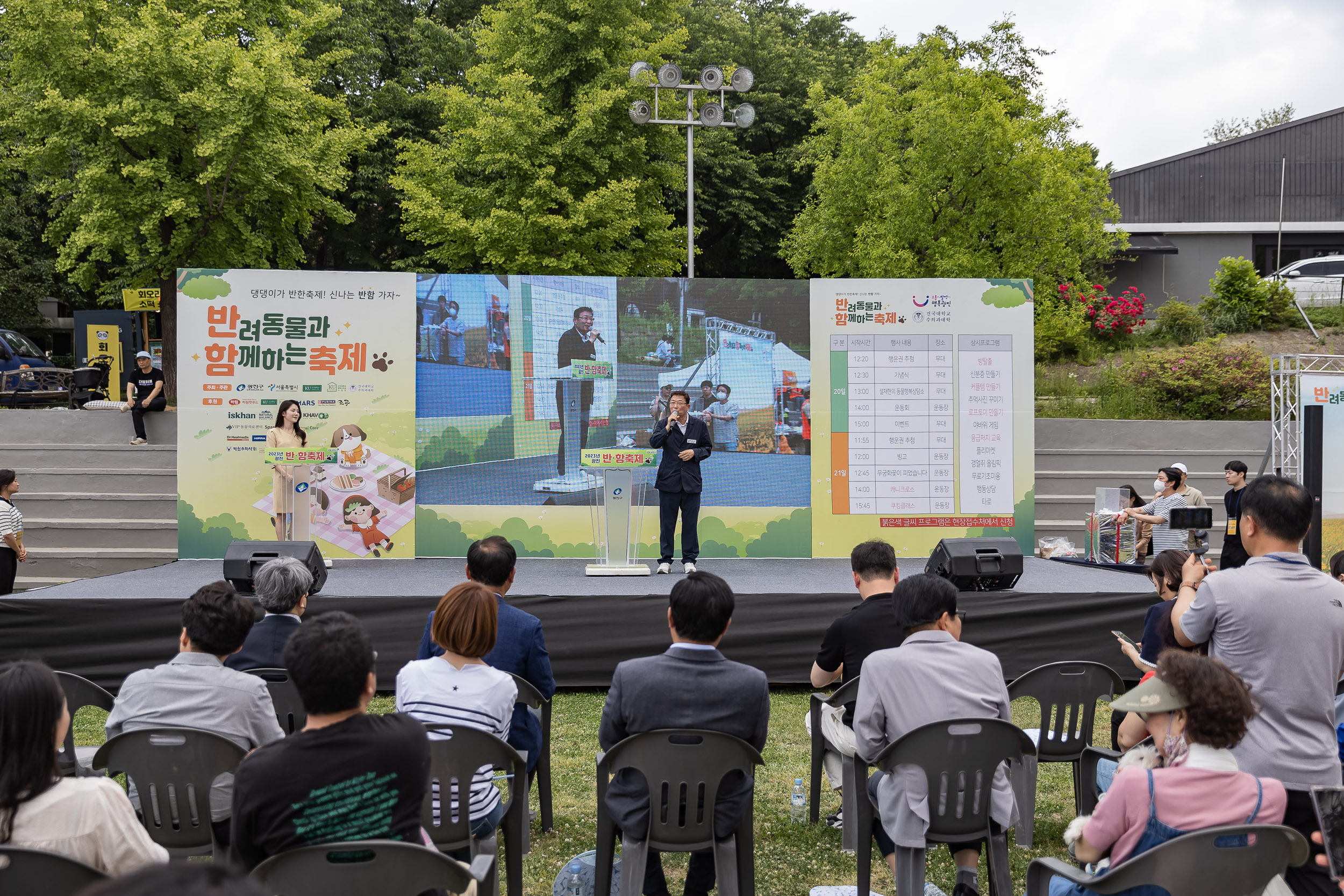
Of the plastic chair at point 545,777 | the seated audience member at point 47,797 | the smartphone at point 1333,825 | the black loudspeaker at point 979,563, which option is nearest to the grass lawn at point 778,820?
the plastic chair at point 545,777

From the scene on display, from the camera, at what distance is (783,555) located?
348 inches

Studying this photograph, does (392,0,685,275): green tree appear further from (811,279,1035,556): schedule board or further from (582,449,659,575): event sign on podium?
(582,449,659,575): event sign on podium

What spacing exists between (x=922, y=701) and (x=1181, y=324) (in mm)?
16259

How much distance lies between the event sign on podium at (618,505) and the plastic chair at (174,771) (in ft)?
15.5

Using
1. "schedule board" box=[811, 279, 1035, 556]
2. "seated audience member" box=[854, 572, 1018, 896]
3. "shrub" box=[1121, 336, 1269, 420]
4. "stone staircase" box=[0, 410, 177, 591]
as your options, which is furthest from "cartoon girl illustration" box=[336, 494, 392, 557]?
"shrub" box=[1121, 336, 1269, 420]

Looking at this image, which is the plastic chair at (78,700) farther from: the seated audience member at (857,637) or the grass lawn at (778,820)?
the seated audience member at (857,637)

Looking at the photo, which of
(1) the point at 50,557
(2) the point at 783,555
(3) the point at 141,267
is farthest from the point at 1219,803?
(3) the point at 141,267

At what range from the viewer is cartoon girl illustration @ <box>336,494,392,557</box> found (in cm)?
848

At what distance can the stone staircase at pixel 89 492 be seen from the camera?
9367mm

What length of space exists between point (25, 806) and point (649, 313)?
7.28 meters

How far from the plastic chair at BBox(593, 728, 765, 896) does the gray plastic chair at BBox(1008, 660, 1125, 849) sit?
4.60 ft

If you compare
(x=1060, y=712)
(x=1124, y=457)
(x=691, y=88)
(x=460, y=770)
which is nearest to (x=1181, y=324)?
(x=1124, y=457)

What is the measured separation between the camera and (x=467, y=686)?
2840 millimetres

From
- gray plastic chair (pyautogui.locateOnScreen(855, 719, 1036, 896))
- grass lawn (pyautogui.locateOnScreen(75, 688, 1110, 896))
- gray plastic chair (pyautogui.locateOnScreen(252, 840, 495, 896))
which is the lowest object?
grass lawn (pyautogui.locateOnScreen(75, 688, 1110, 896))
